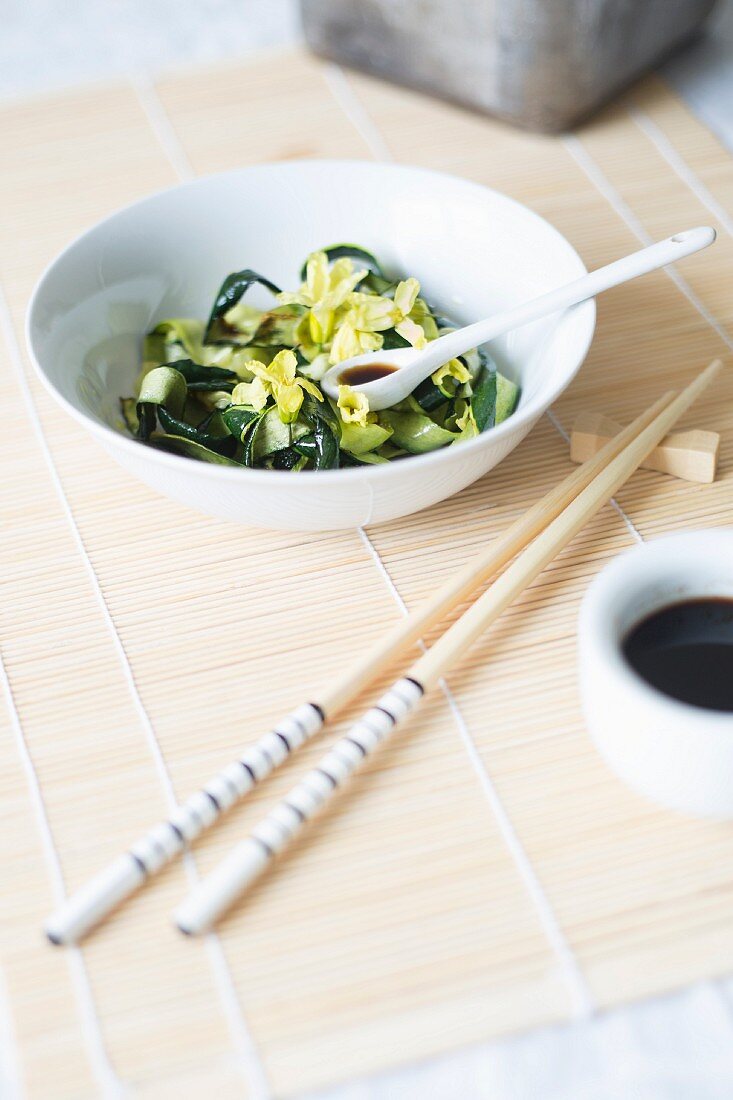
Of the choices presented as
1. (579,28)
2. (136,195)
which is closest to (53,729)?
(136,195)

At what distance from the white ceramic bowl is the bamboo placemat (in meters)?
0.05

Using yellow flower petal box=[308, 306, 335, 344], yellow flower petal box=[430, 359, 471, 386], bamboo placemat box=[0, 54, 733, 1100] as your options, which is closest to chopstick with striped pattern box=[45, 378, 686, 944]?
bamboo placemat box=[0, 54, 733, 1100]

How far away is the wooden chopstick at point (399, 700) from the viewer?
26.1 inches

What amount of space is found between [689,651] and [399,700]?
19 cm

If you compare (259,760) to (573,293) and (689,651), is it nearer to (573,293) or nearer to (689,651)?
(689,651)

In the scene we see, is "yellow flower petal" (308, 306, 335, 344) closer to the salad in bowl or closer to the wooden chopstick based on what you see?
the salad in bowl

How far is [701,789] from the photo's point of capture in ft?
2.18

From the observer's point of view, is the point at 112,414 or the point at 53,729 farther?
the point at 112,414

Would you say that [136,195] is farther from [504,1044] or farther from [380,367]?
[504,1044]

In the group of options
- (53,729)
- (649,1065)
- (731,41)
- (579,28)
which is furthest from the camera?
(731,41)

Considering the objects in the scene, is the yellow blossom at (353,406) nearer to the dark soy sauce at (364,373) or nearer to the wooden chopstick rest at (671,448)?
the dark soy sauce at (364,373)

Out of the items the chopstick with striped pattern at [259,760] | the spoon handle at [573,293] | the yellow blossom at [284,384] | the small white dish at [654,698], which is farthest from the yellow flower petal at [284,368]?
the small white dish at [654,698]

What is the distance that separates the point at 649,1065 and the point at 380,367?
0.57 m

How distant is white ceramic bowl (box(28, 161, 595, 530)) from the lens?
838 mm
